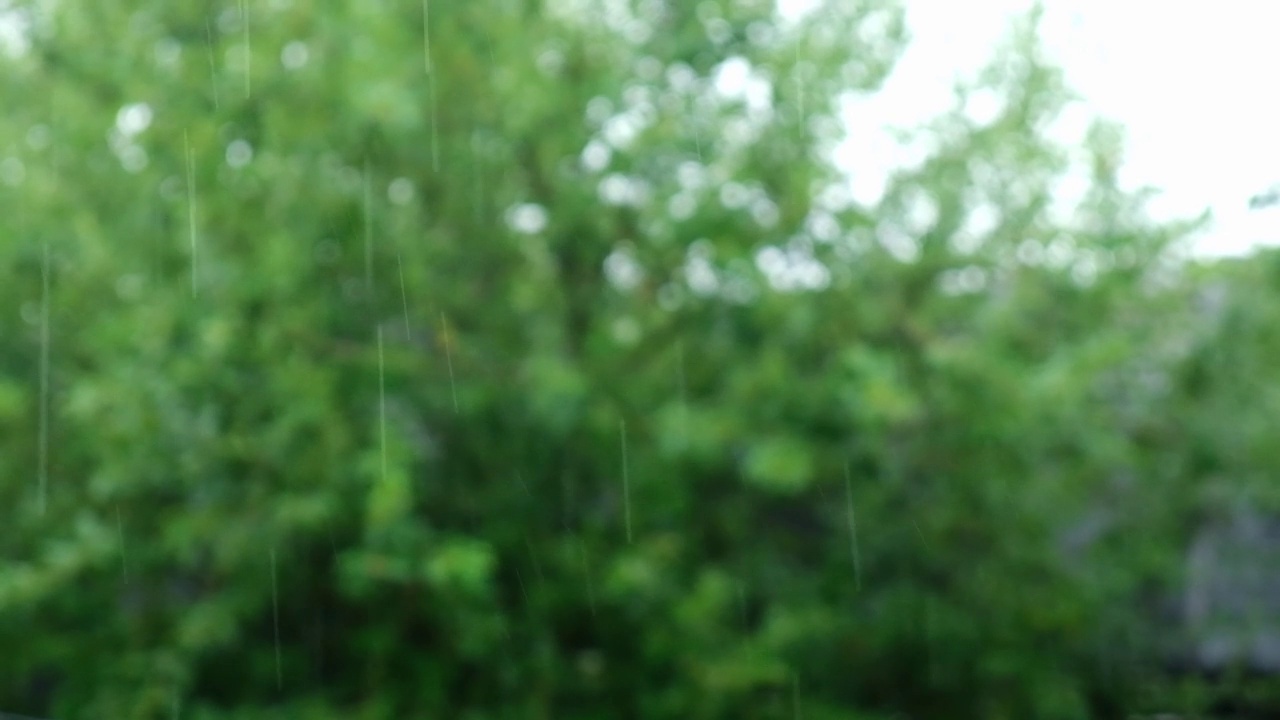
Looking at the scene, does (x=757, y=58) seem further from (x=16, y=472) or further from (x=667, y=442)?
(x=16, y=472)

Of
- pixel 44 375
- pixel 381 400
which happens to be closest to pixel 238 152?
pixel 381 400

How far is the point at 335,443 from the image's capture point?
457 centimetres

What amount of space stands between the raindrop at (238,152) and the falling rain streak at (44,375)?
831 millimetres

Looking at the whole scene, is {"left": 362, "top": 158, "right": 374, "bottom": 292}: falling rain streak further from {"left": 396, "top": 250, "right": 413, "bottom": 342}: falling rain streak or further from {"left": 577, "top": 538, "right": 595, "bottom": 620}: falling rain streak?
{"left": 577, "top": 538, "right": 595, "bottom": 620}: falling rain streak

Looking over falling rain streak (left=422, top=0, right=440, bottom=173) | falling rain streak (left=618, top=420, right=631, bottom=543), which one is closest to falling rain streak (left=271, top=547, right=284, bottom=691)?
falling rain streak (left=618, top=420, right=631, bottom=543)

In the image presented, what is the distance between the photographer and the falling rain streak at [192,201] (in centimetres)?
471

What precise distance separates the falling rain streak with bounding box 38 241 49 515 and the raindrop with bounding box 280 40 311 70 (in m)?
1.10

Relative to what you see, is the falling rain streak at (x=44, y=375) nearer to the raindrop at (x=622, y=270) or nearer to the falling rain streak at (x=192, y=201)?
the falling rain streak at (x=192, y=201)

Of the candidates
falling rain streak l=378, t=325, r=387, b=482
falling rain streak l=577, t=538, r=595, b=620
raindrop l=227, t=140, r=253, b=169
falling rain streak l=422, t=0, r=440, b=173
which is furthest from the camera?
raindrop l=227, t=140, r=253, b=169

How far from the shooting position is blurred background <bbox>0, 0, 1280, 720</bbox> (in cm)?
453

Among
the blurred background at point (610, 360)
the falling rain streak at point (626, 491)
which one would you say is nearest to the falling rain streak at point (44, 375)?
the blurred background at point (610, 360)

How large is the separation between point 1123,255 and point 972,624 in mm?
1174

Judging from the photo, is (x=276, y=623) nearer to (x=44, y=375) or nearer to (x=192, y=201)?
(x=44, y=375)

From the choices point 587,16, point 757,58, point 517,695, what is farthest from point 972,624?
point 587,16
